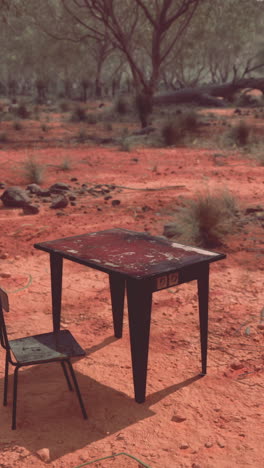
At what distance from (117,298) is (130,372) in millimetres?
615

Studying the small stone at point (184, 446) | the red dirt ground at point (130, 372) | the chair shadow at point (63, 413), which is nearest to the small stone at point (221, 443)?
the red dirt ground at point (130, 372)

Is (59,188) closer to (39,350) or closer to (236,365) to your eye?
(236,365)

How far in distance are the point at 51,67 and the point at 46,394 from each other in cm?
4181

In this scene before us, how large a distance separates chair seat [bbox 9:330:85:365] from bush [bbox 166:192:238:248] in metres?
3.42

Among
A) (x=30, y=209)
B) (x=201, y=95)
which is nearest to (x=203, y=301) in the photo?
(x=30, y=209)

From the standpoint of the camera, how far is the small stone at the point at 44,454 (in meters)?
2.63

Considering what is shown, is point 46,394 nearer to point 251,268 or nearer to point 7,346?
point 7,346

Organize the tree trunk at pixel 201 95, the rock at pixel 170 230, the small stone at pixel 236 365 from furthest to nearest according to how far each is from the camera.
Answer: the tree trunk at pixel 201 95 < the rock at pixel 170 230 < the small stone at pixel 236 365

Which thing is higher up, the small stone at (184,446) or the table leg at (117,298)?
the table leg at (117,298)

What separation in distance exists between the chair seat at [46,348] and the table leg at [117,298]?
0.69 meters

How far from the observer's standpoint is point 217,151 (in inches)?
543

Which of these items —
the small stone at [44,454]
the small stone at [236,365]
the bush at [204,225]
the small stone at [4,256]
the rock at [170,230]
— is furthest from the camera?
the rock at [170,230]

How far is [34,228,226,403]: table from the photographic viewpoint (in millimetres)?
2979

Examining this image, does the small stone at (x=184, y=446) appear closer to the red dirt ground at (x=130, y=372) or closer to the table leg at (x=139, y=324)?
the red dirt ground at (x=130, y=372)
